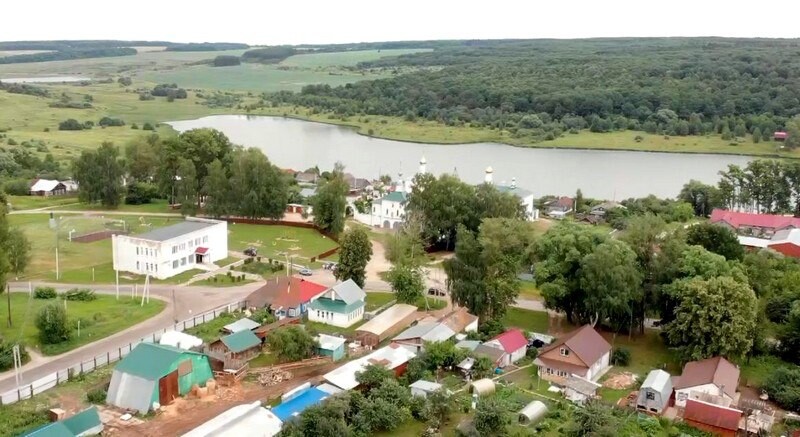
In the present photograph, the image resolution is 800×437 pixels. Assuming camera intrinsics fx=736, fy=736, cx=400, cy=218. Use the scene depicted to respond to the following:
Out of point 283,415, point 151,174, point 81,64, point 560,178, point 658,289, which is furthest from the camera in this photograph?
point 81,64

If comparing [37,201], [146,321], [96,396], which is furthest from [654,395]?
[37,201]

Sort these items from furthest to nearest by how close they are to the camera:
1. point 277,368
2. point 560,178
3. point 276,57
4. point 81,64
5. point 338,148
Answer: point 276,57, point 81,64, point 338,148, point 560,178, point 277,368

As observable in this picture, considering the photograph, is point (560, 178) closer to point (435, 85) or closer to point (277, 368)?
point (277, 368)

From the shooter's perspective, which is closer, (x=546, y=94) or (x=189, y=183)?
(x=189, y=183)

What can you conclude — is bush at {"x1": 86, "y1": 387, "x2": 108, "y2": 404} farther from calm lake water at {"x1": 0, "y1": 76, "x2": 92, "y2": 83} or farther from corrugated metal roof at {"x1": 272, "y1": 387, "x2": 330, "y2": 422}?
calm lake water at {"x1": 0, "y1": 76, "x2": 92, "y2": 83}

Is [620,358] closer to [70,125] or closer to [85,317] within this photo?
[85,317]

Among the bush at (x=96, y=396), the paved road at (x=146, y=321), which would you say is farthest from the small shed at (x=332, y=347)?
the bush at (x=96, y=396)

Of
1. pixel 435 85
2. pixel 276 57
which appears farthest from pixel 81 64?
pixel 435 85

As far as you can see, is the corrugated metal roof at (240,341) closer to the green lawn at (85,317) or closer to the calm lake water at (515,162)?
the green lawn at (85,317)
